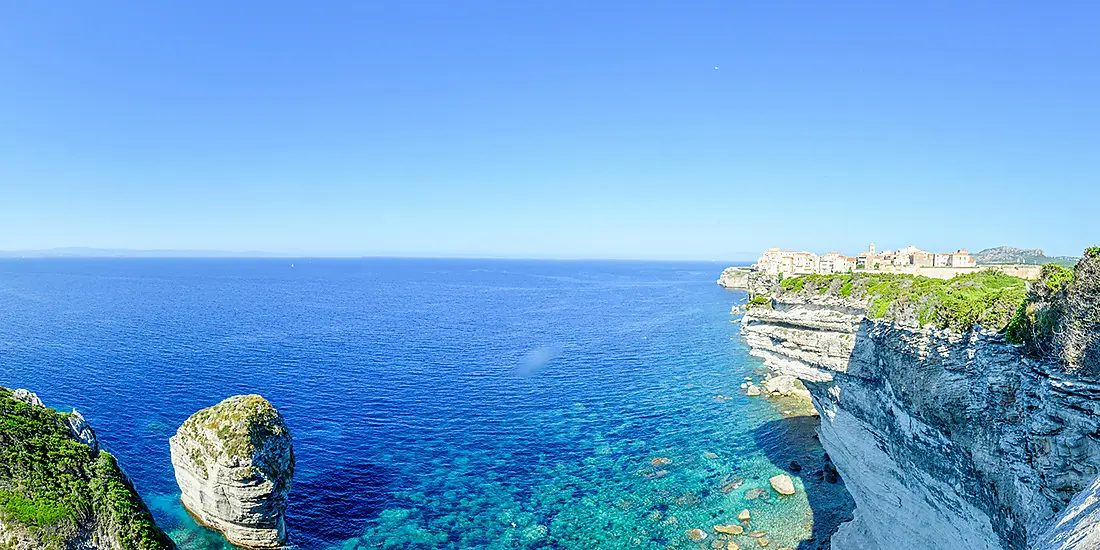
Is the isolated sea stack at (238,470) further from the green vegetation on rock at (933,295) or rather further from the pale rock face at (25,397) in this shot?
the green vegetation on rock at (933,295)

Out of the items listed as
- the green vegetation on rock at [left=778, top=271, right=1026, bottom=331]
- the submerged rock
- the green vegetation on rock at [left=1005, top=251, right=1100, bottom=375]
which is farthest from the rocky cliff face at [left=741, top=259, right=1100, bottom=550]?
the submerged rock

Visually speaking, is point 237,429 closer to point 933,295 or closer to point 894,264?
point 933,295

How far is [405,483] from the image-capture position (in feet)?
119

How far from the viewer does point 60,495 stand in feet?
65.3

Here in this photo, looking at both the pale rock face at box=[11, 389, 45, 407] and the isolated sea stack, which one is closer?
the pale rock face at box=[11, 389, 45, 407]

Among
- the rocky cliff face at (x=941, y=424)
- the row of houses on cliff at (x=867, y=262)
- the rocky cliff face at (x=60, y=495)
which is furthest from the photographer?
the row of houses on cliff at (x=867, y=262)

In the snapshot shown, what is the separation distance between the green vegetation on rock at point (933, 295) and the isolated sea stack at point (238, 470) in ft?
96.6

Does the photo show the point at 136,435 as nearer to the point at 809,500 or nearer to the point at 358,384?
the point at 358,384

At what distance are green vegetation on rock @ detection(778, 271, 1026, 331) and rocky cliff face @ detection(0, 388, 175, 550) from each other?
29.4m

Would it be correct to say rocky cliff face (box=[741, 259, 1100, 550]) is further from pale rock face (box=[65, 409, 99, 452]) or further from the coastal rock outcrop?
the coastal rock outcrop

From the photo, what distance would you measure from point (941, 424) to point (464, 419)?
3725 cm

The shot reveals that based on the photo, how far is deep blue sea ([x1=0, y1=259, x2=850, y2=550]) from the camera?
104 feet

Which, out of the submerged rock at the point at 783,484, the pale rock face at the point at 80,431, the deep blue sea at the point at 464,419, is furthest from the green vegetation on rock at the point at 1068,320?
the pale rock face at the point at 80,431

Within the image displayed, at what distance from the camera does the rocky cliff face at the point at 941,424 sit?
515 inches
